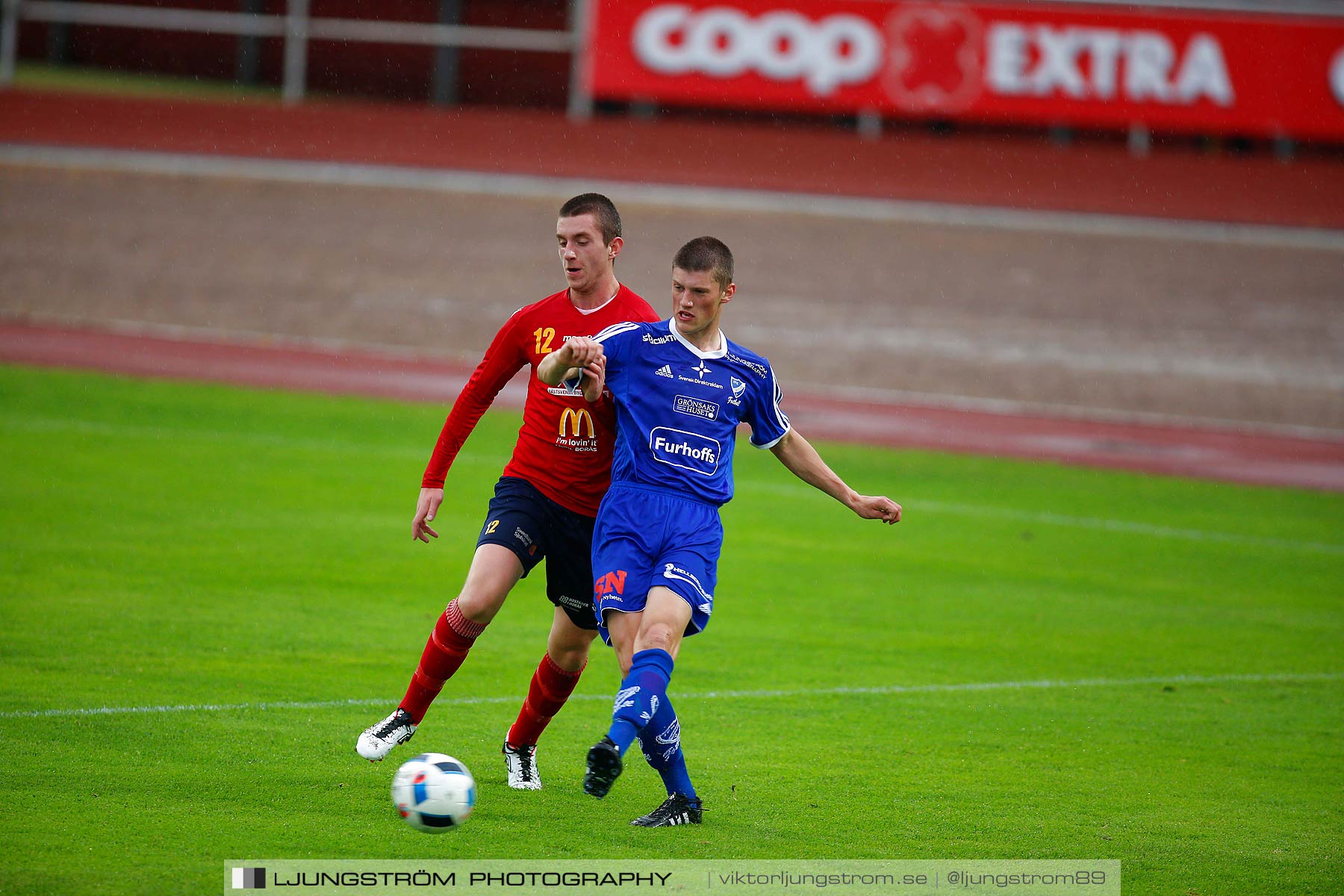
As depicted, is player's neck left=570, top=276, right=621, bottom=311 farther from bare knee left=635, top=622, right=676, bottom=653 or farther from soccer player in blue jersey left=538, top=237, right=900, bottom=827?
bare knee left=635, top=622, right=676, bottom=653

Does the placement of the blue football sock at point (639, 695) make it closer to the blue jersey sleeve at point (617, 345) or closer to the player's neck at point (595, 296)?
the blue jersey sleeve at point (617, 345)

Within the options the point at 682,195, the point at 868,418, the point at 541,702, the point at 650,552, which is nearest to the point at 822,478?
the point at 650,552

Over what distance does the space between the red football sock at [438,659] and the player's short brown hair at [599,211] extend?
1.57 metres

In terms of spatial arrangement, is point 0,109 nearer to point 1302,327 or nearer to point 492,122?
point 492,122

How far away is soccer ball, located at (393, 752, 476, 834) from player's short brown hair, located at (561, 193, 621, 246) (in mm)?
2176

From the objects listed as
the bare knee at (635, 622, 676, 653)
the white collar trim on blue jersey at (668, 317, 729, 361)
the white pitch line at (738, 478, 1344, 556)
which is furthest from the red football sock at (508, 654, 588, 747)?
the white pitch line at (738, 478, 1344, 556)

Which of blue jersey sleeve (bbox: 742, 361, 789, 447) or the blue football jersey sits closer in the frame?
the blue football jersey

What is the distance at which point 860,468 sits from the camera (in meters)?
15.4

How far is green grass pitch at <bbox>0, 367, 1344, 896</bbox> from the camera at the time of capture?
558cm

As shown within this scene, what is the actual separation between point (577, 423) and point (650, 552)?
2.54ft

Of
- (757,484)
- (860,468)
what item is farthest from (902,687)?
(860,468)

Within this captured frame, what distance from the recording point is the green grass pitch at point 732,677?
5578 millimetres

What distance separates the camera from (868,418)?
742 inches

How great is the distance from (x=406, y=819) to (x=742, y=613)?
4.67 meters
